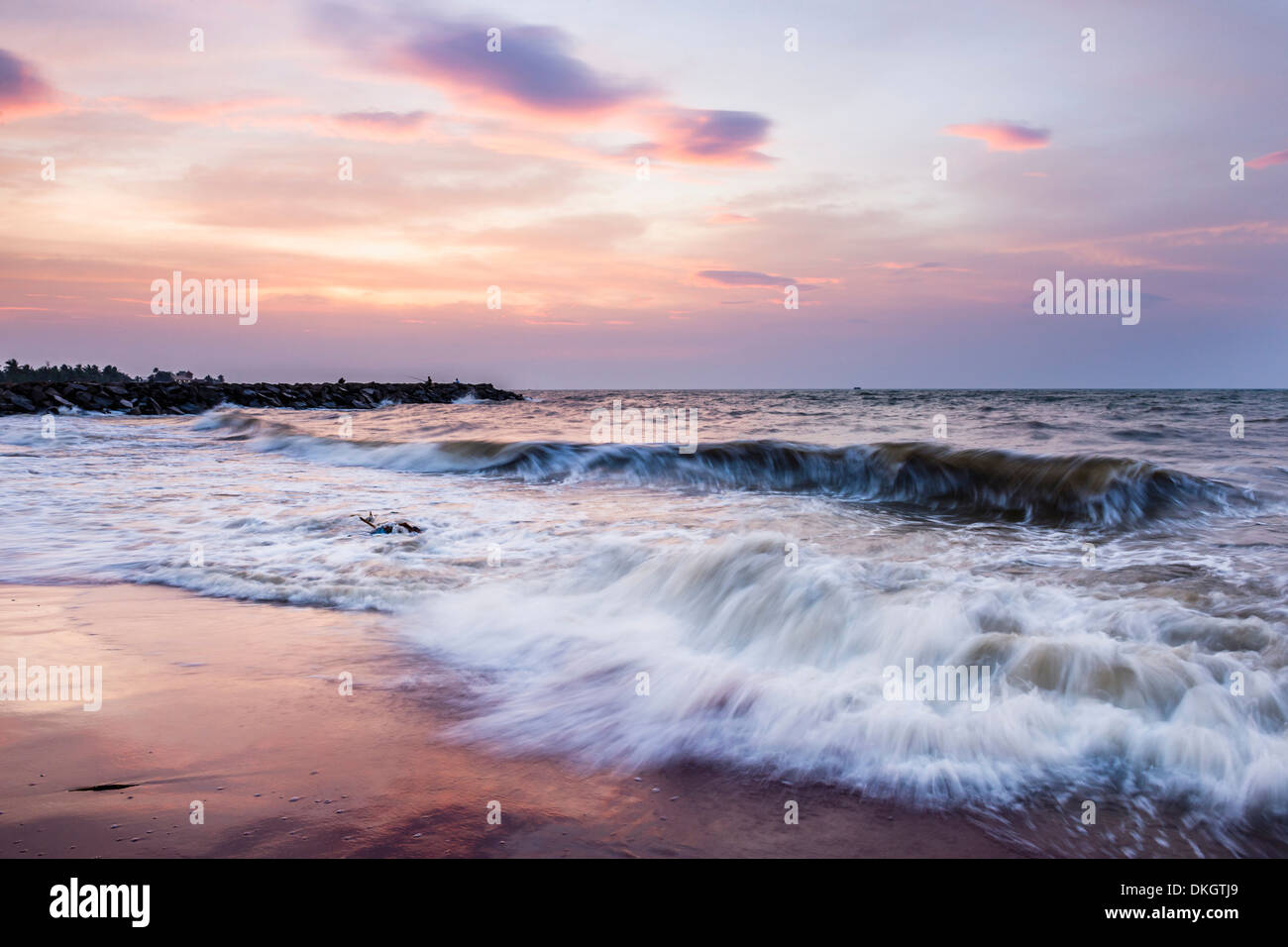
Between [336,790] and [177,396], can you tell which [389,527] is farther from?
[177,396]

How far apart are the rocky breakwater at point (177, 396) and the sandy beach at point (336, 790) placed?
121ft

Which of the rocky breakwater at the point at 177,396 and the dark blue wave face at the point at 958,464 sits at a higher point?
the rocky breakwater at the point at 177,396

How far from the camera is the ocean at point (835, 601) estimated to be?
345cm

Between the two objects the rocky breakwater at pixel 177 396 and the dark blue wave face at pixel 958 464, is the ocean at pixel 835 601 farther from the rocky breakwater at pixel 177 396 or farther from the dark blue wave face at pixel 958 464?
the rocky breakwater at pixel 177 396

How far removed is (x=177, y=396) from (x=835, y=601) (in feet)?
141

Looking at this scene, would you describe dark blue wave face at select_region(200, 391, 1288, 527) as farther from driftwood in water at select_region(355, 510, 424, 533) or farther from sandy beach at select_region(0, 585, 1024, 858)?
sandy beach at select_region(0, 585, 1024, 858)

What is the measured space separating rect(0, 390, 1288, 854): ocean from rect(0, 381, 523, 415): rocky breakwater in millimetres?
25399

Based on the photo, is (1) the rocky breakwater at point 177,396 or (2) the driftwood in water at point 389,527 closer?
(2) the driftwood in water at point 389,527

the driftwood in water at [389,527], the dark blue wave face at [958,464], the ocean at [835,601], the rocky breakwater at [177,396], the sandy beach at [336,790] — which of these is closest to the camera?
the sandy beach at [336,790]

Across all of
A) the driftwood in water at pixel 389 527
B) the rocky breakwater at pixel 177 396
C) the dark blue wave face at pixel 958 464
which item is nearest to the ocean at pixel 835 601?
the dark blue wave face at pixel 958 464

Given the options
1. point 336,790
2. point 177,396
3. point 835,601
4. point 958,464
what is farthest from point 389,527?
point 177,396

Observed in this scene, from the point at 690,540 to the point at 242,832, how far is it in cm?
564

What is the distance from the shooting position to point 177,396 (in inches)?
1545
